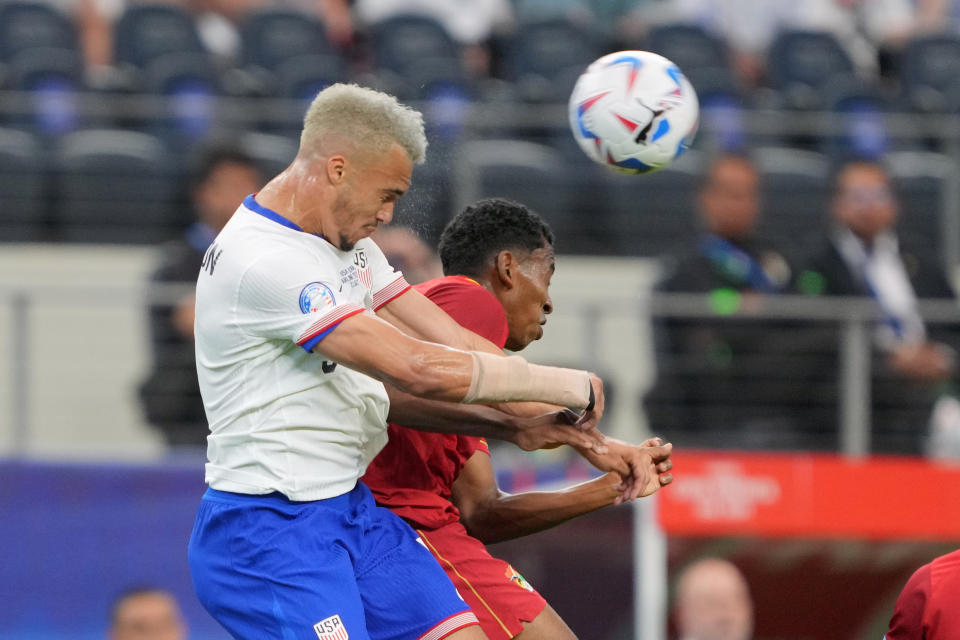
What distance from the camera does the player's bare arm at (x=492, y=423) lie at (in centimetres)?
424

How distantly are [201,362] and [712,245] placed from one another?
16.4ft

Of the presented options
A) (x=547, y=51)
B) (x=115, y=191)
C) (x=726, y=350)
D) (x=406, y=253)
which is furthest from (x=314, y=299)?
(x=547, y=51)

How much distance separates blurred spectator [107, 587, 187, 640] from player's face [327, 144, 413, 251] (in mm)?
3798

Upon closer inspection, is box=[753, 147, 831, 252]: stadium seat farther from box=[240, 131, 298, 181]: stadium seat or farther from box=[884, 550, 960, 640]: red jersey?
box=[884, 550, 960, 640]: red jersey

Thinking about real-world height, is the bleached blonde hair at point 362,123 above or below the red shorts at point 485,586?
above

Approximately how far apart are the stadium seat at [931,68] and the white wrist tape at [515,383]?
31.3ft

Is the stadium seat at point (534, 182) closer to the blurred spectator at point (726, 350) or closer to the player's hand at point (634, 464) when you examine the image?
the blurred spectator at point (726, 350)

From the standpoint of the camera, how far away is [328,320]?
3.93 m

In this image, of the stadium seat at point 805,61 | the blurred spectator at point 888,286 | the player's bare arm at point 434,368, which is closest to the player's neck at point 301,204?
the player's bare arm at point 434,368

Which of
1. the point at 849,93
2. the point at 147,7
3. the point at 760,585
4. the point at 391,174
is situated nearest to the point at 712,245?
the point at 760,585

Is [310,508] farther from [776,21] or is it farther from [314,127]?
[776,21]

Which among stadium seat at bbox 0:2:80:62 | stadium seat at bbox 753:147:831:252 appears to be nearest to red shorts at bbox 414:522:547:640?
stadium seat at bbox 753:147:831:252

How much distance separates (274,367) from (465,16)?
9.84 meters

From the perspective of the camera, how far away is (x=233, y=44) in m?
12.4
